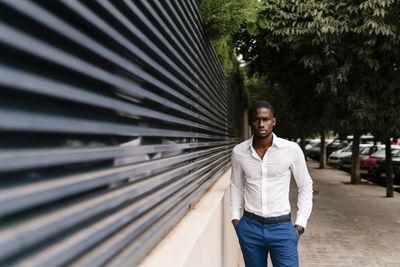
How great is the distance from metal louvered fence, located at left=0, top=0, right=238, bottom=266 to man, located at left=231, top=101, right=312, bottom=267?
1.32 meters

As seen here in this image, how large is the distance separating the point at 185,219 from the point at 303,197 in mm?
1354

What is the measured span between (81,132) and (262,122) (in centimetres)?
243

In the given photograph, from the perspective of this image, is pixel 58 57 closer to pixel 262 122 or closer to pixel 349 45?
pixel 262 122

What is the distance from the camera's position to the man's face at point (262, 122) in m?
3.29

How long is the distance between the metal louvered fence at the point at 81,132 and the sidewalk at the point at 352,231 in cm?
509

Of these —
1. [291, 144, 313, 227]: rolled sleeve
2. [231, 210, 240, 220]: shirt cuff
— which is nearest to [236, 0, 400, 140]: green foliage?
[291, 144, 313, 227]: rolled sleeve

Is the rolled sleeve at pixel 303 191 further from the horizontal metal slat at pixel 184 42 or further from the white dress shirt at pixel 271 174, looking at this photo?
the horizontal metal slat at pixel 184 42

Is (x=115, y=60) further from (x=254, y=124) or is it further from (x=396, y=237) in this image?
(x=396, y=237)

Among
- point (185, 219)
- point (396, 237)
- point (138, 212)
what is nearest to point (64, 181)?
point (138, 212)

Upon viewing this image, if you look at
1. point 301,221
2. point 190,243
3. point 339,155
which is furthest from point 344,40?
point 339,155

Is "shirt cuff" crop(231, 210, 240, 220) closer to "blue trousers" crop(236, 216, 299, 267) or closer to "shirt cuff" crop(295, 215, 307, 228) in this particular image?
"blue trousers" crop(236, 216, 299, 267)

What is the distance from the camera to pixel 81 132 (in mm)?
1096

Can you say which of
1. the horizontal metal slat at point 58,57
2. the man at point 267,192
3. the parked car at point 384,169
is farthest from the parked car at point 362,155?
the horizontal metal slat at point 58,57

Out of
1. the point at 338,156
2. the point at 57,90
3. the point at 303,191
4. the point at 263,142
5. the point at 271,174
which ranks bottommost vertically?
the point at 338,156
